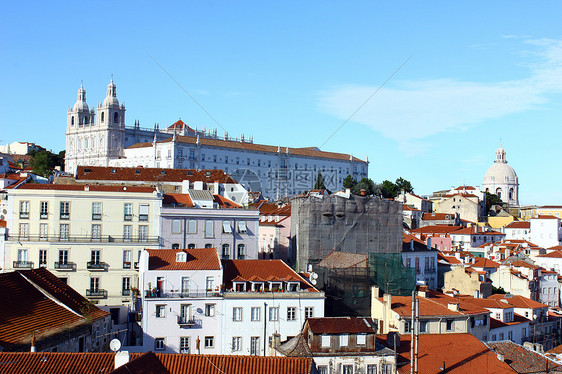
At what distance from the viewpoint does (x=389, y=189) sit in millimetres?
129750

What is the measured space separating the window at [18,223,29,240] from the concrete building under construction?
17208 mm

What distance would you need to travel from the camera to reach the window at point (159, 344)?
111ft

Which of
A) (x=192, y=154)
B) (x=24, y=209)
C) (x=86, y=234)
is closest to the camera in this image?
(x=86, y=234)

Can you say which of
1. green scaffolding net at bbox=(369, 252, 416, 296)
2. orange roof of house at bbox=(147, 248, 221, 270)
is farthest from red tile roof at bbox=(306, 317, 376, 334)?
green scaffolding net at bbox=(369, 252, 416, 296)

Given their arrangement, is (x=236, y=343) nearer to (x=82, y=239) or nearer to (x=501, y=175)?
(x=82, y=239)

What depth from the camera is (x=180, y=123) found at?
170 m

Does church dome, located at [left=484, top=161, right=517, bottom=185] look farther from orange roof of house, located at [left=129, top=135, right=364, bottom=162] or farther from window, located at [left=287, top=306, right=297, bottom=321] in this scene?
window, located at [left=287, top=306, right=297, bottom=321]

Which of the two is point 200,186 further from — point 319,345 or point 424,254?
point 319,345

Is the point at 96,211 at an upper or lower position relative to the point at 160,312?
upper

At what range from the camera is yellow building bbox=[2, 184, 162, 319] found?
1671 inches

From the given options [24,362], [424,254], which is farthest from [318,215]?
[24,362]

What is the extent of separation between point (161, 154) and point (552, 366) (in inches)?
4341

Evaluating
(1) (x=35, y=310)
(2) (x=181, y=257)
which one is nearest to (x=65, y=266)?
(2) (x=181, y=257)

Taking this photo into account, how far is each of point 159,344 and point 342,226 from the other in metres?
17.2
